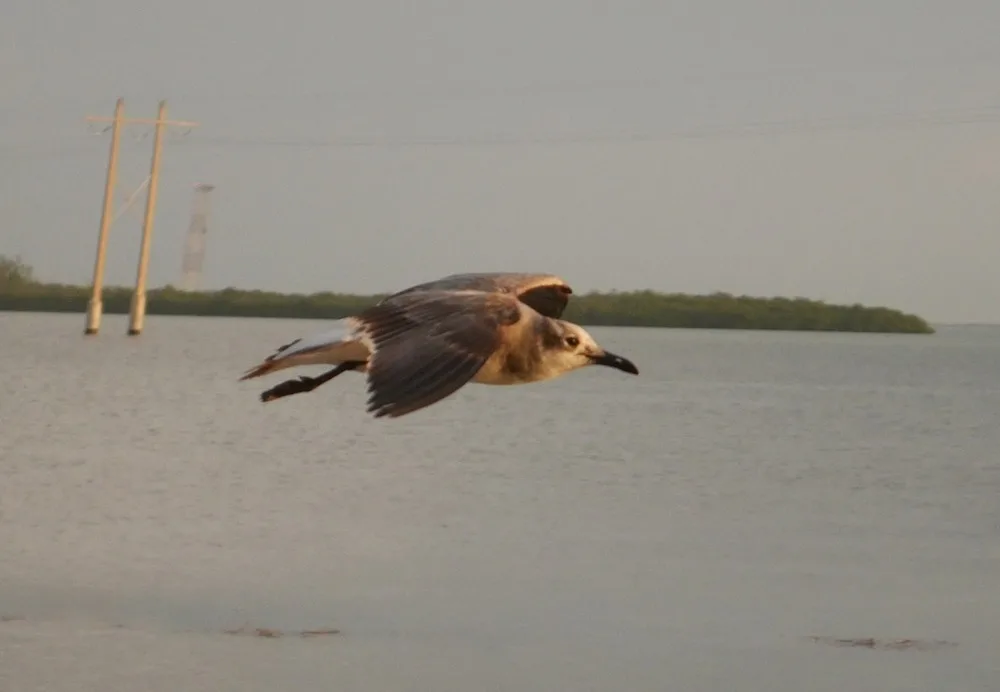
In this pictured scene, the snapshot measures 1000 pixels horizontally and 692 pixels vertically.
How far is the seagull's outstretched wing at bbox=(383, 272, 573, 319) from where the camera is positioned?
1352 centimetres

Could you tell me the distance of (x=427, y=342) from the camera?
1171cm

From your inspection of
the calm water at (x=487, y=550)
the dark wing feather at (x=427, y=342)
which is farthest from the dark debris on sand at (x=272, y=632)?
the dark wing feather at (x=427, y=342)

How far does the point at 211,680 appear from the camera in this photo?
19.6 m

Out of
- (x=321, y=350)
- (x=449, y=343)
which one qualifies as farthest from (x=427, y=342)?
(x=321, y=350)

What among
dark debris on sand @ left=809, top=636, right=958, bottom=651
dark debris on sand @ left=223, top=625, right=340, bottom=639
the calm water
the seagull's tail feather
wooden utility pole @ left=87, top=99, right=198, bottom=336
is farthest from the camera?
wooden utility pole @ left=87, top=99, right=198, bottom=336

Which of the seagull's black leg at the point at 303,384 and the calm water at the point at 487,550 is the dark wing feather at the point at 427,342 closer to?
the seagull's black leg at the point at 303,384

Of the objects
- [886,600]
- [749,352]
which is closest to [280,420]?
[886,600]

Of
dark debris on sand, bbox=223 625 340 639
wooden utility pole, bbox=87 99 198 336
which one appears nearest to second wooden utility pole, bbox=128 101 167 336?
wooden utility pole, bbox=87 99 198 336

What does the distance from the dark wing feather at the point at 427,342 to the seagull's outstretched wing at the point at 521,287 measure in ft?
1.40

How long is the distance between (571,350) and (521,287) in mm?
529

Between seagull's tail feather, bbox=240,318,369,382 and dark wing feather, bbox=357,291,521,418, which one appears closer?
dark wing feather, bbox=357,291,521,418

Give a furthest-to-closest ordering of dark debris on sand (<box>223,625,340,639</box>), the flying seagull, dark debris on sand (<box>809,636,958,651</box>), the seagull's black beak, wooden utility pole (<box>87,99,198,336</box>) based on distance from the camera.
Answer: wooden utility pole (<box>87,99,198,336</box>)
dark debris on sand (<box>809,636,958,651</box>)
dark debris on sand (<box>223,625,340,639</box>)
the seagull's black beak
the flying seagull

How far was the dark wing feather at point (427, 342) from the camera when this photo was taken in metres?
10.9

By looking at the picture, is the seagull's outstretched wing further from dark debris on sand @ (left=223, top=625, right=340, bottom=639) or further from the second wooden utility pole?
the second wooden utility pole
